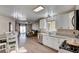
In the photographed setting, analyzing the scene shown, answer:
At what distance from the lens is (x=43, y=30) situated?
1.14 meters

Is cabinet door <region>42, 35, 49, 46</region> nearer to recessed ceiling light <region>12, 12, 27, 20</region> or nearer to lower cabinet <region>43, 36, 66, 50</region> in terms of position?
lower cabinet <region>43, 36, 66, 50</region>

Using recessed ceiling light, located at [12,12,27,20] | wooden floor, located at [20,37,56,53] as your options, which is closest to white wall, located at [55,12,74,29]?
wooden floor, located at [20,37,56,53]

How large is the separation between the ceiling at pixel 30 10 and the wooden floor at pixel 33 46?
28 cm

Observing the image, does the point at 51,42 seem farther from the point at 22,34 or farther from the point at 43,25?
the point at 22,34

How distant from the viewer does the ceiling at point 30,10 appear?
960mm

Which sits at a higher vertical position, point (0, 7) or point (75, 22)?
point (0, 7)

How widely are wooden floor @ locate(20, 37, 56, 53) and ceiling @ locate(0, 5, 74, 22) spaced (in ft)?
0.90

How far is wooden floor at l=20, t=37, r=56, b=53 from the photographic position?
1005 mm

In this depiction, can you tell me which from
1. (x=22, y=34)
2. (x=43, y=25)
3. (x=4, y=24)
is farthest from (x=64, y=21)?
(x=4, y=24)
